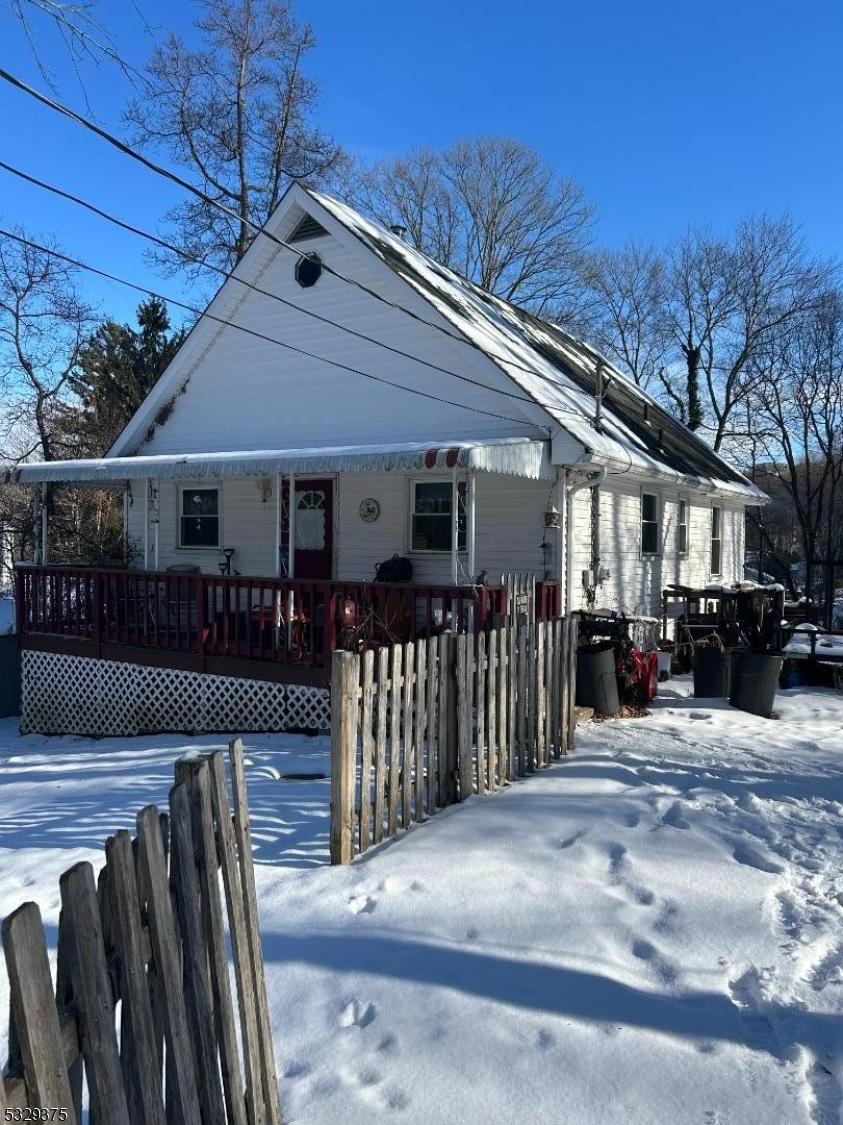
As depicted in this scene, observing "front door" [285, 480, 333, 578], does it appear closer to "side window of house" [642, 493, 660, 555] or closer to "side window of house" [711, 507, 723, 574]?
"side window of house" [642, 493, 660, 555]

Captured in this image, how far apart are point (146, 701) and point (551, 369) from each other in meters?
8.35

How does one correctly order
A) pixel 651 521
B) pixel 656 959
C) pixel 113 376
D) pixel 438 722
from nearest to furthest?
pixel 656 959, pixel 438 722, pixel 651 521, pixel 113 376

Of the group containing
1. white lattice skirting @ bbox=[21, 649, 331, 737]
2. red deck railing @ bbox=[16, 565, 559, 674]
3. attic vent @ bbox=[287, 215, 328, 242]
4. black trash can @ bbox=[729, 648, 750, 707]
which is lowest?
white lattice skirting @ bbox=[21, 649, 331, 737]

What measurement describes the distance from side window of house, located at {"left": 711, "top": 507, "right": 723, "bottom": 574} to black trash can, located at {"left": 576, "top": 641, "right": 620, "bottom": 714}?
34.2 feet

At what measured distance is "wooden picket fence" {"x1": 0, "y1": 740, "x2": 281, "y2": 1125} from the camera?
171 cm

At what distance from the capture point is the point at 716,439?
37.7 meters

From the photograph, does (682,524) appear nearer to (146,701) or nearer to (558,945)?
(146,701)

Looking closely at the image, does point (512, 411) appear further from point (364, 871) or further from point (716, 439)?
point (716, 439)

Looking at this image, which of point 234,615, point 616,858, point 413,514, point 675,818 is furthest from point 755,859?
point 413,514

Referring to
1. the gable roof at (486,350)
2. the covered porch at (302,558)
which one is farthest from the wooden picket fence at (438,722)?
the gable roof at (486,350)

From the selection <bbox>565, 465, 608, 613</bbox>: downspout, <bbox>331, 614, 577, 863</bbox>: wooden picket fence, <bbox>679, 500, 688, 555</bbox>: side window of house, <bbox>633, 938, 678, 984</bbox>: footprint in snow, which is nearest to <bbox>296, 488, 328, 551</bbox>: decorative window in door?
<bbox>565, 465, 608, 613</bbox>: downspout

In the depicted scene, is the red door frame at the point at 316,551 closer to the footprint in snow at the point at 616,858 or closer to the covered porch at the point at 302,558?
the covered porch at the point at 302,558

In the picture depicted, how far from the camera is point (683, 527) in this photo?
55.2 ft

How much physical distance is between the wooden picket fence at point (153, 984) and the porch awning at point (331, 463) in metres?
6.93
